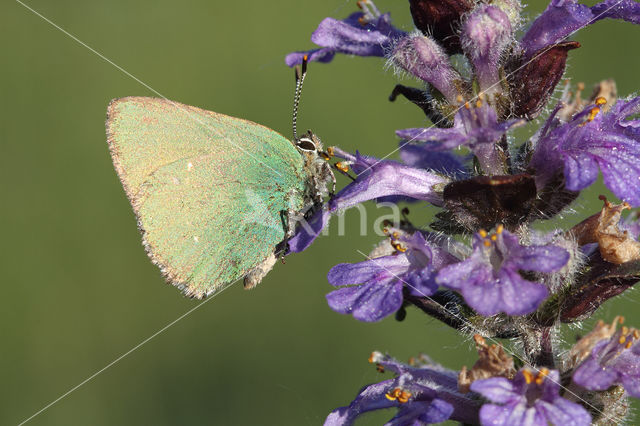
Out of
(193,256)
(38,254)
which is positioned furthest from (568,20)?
(38,254)

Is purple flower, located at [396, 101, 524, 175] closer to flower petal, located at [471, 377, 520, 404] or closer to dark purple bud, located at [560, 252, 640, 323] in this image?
dark purple bud, located at [560, 252, 640, 323]

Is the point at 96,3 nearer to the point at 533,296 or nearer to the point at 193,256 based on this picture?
the point at 193,256

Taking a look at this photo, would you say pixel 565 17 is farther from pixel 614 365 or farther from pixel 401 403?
pixel 401 403

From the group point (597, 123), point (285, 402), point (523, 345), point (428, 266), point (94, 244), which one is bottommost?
point (285, 402)

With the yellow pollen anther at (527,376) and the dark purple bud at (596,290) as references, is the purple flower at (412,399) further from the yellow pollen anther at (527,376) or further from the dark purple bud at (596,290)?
the dark purple bud at (596,290)

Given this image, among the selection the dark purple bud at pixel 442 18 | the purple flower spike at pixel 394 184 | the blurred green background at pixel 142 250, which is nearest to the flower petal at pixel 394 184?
the purple flower spike at pixel 394 184
